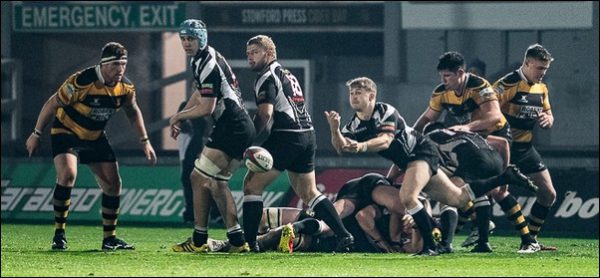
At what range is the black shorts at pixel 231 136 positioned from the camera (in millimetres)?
15945

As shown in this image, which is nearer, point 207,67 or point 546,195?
point 207,67

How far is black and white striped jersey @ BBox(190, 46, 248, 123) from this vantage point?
15789 millimetres

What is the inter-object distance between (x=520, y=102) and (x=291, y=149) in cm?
285

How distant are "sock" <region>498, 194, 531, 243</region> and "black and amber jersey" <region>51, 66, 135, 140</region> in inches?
154

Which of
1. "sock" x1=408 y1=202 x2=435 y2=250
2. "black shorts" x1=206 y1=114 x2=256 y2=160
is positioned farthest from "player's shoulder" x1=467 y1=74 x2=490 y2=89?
"black shorts" x1=206 y1=114 x2=256 y2=160

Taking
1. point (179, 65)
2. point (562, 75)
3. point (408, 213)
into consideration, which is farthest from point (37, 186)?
point (408, 213)

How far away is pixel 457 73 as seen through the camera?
17094 mm

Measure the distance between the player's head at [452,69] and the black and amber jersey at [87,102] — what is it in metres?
3.02

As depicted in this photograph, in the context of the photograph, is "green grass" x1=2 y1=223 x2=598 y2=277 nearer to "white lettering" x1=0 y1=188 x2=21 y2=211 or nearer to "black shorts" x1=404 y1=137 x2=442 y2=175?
"black shorts" x1=404 y1=137 x2=442 y2=175

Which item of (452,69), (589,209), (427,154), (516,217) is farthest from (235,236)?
(589,209)

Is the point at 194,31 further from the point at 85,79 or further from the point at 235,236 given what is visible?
the point at 235,236

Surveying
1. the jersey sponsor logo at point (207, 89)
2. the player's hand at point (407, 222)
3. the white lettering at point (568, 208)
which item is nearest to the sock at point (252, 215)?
the jersey sponsor logo at point (207, 89)

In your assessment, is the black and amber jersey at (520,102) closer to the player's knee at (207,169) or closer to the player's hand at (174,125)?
the player's knee at (207,169)

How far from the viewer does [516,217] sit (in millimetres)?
17375
